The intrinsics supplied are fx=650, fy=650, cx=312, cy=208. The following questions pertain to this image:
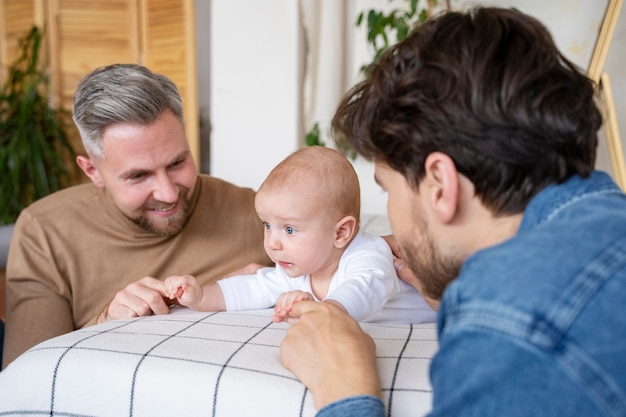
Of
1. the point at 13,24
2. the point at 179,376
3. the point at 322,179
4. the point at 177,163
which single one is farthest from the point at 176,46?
the point at 179,376

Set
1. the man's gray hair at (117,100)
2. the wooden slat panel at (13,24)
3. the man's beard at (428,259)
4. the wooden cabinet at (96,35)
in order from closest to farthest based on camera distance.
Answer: the man's beard at (428,259), the man's gray hair at (117,100), the wooden cabinet at (96,35), the wooden slat panel at (13,24)

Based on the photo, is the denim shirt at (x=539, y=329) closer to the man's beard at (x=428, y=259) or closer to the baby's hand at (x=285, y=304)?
the man's beard at (x=428, y=259)

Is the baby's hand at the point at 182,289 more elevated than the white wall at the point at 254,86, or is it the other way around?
the white wall at the point at 254,86

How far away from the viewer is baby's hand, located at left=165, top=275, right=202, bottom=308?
129 centimetres

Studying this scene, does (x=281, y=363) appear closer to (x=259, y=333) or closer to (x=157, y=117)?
(x=259, y=333)

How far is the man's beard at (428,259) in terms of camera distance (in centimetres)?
86

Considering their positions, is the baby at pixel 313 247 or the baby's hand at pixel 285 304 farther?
the baby at pixel 313 247

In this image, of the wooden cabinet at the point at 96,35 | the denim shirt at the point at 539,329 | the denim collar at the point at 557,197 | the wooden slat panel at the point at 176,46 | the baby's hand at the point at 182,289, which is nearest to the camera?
the denim shirt at the point at 539,329

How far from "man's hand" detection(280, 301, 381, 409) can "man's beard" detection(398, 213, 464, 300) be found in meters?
0.12

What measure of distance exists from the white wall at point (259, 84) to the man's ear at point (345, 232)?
6.13ft

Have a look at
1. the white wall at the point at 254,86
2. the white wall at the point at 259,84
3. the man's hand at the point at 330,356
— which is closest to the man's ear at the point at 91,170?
the man's hand at the point at 330,356

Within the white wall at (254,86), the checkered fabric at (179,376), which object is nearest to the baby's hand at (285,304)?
the checkered fabric at (179,376)

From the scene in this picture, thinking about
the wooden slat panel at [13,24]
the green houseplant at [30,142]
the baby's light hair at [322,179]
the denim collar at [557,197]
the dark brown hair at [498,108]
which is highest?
the wooden slat panel at [13,24]

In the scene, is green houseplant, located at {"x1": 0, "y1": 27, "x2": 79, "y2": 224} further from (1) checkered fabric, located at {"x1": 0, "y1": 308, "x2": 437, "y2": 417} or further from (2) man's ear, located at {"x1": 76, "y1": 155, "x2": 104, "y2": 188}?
(1) checkered fabric, located at {"x1": 0, "y1": 308, "x2": 437, "y2": 417}
